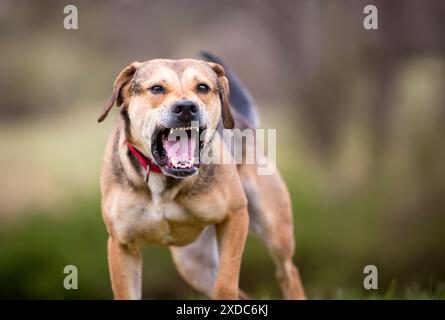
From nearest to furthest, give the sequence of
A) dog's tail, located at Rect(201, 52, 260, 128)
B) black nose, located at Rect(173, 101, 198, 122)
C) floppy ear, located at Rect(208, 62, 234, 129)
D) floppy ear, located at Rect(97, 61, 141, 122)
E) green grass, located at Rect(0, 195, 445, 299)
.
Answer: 1. black nose, located at Rect(173, 101, 198, 122)
2. floppy ear, located at Rect(97, 61, 141, 122)
3. floppy ear, located at Rect(208, 62, 234, 129)
4. dog's tail, located at Rect(201, 52, 260, 128)
5. green grass, located at Rect(0, 195, 445, 299)

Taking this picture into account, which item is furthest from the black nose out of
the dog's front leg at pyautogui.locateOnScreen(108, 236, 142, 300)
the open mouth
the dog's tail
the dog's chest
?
the dog's tail

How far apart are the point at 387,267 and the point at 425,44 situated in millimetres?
2838

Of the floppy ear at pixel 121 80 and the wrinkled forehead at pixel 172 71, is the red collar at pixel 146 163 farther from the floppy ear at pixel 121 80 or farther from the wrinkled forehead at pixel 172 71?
the wrinkled forehead at pixel 172 71

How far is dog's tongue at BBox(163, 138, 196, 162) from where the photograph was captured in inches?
185

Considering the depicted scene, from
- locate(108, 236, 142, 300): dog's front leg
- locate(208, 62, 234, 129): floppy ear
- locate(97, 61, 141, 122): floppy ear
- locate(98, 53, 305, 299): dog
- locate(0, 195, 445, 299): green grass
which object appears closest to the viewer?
locate(98, 53, 305, 299): dog

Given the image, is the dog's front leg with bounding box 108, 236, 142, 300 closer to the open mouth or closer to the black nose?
the open mouth

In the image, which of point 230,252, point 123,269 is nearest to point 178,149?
point 230,252

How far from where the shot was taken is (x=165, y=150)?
15.5ft

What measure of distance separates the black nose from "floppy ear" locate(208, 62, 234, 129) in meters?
0.48

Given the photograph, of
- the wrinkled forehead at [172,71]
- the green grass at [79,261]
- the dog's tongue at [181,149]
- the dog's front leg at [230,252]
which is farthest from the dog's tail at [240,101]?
the green grass at [79,261]

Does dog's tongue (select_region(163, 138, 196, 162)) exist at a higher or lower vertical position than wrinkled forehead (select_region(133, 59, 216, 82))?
lower

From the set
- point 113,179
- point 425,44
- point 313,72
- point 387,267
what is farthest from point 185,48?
point 113,179

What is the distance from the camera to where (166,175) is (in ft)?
15.7
